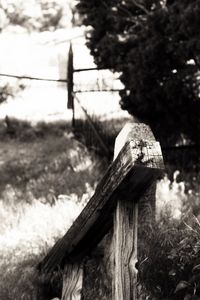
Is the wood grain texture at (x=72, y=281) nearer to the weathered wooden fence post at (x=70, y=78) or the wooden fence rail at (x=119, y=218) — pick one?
the wooden fence rail at (x=119, y=218)

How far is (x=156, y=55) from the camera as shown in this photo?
5.66 meters

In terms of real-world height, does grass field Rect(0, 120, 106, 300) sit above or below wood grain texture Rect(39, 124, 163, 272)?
above

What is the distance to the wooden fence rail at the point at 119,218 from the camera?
2.20 metres

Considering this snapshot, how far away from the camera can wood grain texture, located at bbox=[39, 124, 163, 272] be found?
2.16 m

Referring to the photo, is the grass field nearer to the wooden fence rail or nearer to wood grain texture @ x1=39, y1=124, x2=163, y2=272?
the wooden fence rail

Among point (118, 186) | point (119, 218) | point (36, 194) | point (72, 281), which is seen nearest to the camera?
point (118, 186)

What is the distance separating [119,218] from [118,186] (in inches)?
7.6

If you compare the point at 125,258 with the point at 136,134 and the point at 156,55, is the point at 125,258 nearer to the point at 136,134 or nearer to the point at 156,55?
the point at 136,134

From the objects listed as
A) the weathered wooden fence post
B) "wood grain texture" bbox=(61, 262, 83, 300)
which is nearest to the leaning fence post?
"wood grain texture" bbox=(61, 262, 83, 300)

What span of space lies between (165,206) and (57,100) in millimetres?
10522

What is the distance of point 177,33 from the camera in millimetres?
5195

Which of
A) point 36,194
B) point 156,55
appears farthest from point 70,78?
point 156,55

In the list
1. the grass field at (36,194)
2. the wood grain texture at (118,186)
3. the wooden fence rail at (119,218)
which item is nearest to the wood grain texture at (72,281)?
the wooden fence rail at (119,218)

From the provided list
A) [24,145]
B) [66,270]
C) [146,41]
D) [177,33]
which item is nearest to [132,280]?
[66,270]
